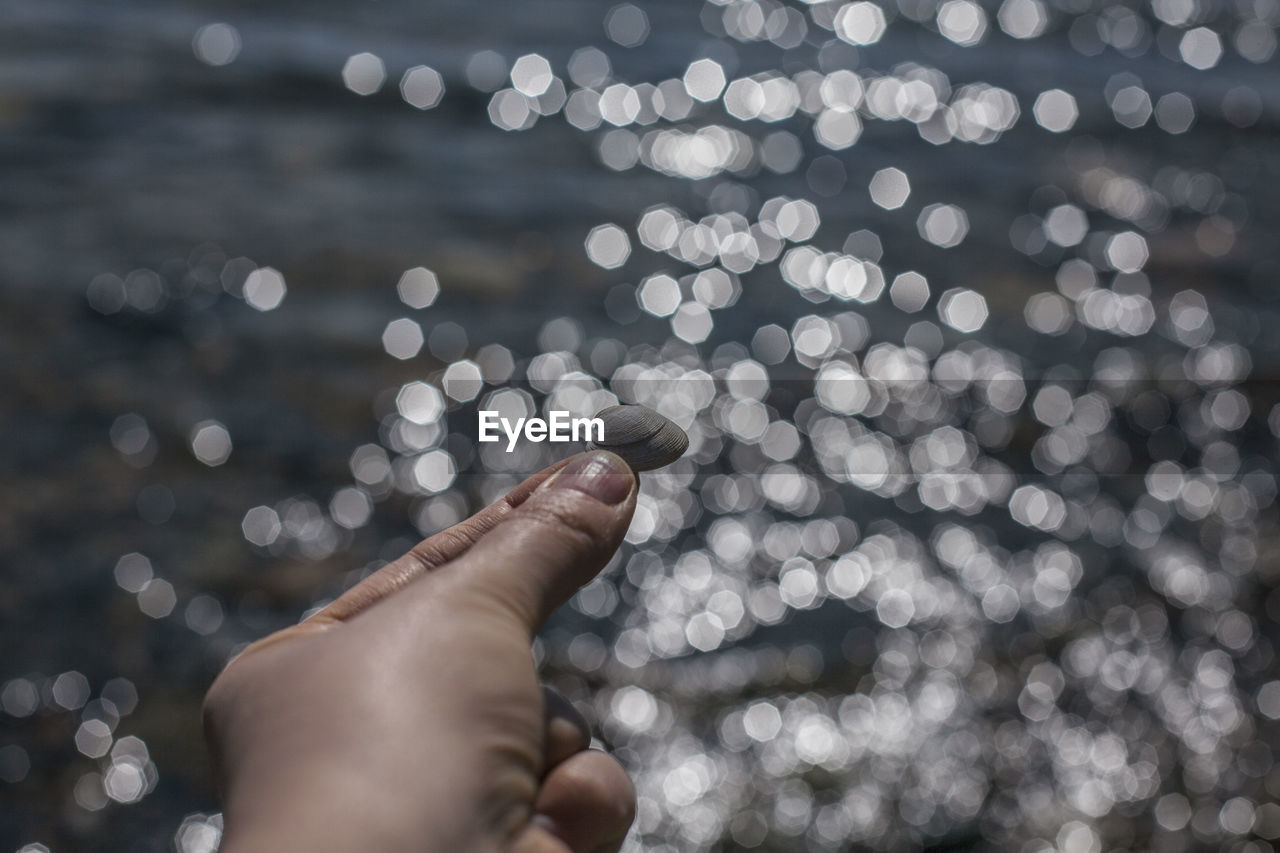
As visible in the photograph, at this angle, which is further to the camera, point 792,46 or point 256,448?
point 792,46

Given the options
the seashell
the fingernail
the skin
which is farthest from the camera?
the seashell

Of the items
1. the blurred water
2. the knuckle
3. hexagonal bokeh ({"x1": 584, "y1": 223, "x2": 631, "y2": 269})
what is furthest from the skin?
hexagonal bokeh ({"x1": 584, "y1": 223, "x2": 631, "y2": 269})

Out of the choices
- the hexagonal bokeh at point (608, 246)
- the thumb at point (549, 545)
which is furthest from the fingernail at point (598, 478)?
the hexagonal bokeh at point (608, 246)

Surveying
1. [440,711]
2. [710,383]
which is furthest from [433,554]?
[710,383]

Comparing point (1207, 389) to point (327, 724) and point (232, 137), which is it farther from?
point (232, 137)

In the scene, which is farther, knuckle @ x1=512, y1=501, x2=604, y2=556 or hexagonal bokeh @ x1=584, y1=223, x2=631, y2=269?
hexagonal bokeh @ x1=584, y1=223, x2=631, y2=269

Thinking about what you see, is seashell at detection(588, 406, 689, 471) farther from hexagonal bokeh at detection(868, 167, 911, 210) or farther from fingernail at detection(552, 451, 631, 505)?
hexagonal bokeh at detection(868, 167, 911, 210)

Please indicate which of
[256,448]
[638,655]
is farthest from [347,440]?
[638,655]

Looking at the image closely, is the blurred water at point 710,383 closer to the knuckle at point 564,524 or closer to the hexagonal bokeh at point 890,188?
the hexagonal bokeh at point 890,188

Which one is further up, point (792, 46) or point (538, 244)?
point (792, 46)
